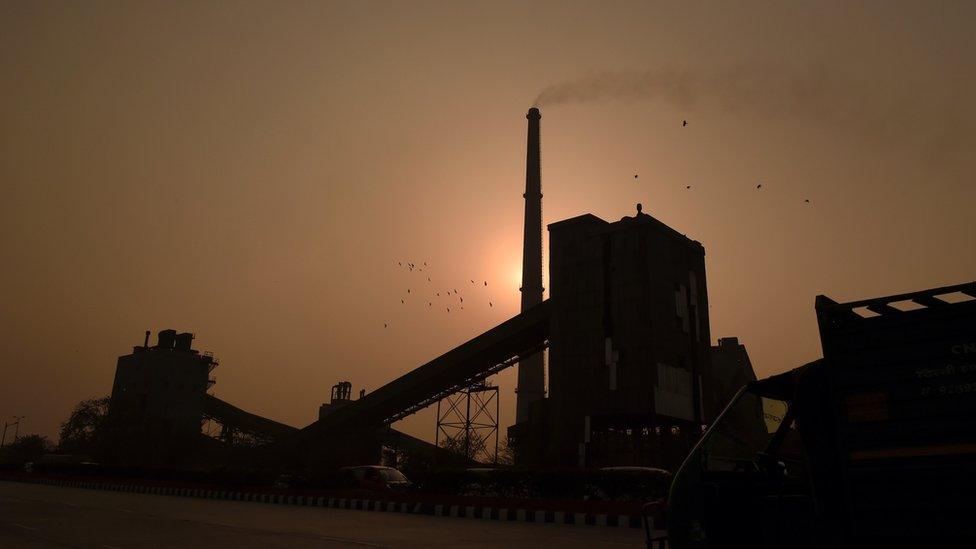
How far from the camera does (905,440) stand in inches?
198

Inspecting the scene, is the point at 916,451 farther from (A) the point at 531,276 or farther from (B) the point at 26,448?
(B) the point at 26,448

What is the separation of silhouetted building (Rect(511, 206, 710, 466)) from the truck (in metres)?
41.5

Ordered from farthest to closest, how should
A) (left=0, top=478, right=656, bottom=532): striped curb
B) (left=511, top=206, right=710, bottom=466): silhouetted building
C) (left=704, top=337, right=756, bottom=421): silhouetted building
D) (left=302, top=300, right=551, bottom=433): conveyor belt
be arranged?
(left=704, top=337, right=756, bottom=421): silhouetted building < (left=302, top=300, right=551, bottom=433): conveyor belt < (left=511, top=206, right=710, bottom=466): silhouetted building < (left=0, top=478, right=656, bottom=532): striped curb

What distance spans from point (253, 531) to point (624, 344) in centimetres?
3790

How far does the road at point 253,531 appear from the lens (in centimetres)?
1067

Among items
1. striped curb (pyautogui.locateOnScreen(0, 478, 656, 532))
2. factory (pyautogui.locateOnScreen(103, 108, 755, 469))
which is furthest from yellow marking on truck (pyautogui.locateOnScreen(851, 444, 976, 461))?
factory (pyautogui.locateOnScreen(103, 108, 755, 469))

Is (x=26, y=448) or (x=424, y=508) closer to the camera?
(x=424, y=508)

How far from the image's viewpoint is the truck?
486 cm

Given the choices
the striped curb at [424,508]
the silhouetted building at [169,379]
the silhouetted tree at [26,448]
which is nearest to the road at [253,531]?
the striped curb at [424,508]

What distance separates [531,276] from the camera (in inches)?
2739

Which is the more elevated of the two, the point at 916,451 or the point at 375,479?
the point at 916,451

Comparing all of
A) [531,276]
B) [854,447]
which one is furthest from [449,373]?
[854,447]

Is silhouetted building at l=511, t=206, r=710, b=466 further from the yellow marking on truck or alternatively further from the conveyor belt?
the yellow marking on truck

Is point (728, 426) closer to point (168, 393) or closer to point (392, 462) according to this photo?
point (392, 462)
